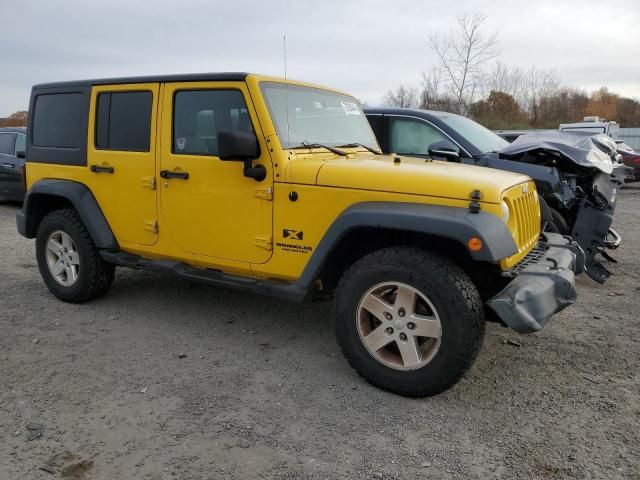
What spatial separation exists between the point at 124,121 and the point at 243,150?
1.53 metres

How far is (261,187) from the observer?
11.8ft

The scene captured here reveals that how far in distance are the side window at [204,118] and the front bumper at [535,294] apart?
78.6 inches

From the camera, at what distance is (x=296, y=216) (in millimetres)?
3512

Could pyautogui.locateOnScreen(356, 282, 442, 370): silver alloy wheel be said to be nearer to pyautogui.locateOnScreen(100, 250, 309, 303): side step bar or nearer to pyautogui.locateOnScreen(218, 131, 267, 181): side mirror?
pyautogui.locateOnScreen(100, 250, 309, 303): side step bar

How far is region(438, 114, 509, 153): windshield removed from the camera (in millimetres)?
6457

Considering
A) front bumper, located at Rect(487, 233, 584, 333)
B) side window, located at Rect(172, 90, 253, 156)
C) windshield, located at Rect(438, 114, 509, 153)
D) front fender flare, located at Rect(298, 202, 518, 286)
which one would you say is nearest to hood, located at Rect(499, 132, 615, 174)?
windshield, located at Rect(438, 114, 509, 153)

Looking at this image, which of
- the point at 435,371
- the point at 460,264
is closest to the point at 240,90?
the point at 460,264

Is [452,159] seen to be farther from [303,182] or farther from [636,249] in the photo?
[636,249]

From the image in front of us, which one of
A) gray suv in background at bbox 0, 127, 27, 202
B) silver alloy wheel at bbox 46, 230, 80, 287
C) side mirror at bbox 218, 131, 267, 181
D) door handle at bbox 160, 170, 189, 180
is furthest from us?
gray suv in background at bbox 0, 127, 27, 202

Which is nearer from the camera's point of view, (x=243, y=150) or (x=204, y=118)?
(x=243, y=150)

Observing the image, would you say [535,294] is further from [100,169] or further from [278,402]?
[100,169]

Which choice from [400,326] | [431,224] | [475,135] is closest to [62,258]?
[400,326]

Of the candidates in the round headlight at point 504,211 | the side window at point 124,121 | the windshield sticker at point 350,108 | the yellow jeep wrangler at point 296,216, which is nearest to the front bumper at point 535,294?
the yellow jeep wrangler at point 296,216

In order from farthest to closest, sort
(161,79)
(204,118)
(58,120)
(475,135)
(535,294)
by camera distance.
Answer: (475,135)
(58,120)
(161,79)
(204,118)
(535,294)
